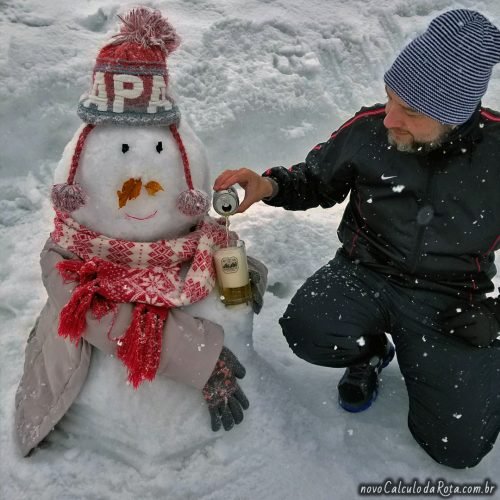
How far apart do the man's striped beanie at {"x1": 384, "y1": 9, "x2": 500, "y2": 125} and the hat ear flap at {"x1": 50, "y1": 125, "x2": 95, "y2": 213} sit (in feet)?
2.33

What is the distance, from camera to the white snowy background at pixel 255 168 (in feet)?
4.22

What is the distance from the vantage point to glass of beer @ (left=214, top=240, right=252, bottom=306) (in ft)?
4.32

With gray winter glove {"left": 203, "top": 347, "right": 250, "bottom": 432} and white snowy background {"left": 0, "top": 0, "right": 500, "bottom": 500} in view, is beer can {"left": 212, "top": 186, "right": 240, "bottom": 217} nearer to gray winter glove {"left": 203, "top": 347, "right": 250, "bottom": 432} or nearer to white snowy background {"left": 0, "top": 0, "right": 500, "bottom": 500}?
gray winter glove {"left": 203, "top": 347, "right": 250, "bottom": 432}

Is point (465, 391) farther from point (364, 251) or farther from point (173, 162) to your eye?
point (173, 162)

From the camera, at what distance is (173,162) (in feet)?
4.20

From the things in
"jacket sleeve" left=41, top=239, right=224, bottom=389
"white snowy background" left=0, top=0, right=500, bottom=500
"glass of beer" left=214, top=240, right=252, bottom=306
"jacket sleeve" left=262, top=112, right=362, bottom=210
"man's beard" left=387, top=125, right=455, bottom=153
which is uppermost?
"man's beard" left=387, top=125, right=455, bottom=153

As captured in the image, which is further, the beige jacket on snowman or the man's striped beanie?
the beige jacket on snowman

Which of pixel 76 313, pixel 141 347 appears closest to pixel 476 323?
pixel 141 347

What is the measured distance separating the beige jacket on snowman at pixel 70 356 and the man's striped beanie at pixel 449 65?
27.0 inches

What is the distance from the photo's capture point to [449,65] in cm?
112

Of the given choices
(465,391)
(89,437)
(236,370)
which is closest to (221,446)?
(236,370)

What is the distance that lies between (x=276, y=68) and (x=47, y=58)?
108 cm

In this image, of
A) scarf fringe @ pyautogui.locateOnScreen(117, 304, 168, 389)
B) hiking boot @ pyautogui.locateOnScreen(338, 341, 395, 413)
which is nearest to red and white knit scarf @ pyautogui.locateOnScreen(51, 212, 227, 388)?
scarf fringe @ pyautogui.locateOnScreen(117, 304, 168, 389)

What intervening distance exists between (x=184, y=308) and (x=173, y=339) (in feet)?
0.39
